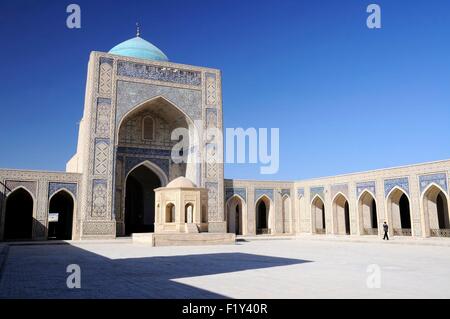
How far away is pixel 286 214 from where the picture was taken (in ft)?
68.6

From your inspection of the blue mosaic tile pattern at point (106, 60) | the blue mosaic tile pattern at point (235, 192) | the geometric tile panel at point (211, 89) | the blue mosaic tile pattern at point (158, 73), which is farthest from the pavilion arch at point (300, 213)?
the blue mosaic tile pattern at point (106, 60)

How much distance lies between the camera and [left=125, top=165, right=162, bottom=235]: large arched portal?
20000mm

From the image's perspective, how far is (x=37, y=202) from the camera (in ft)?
49.5

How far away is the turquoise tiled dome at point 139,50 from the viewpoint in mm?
18719

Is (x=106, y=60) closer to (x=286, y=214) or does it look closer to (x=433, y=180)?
(x=286, y=214)

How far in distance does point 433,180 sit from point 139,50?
13.0m

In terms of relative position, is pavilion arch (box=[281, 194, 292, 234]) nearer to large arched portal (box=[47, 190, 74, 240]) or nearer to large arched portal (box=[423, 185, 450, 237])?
large arched portal (box=[423, 185, 450, 237])

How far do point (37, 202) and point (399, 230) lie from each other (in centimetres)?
1335

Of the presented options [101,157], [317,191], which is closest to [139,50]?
[101,157]

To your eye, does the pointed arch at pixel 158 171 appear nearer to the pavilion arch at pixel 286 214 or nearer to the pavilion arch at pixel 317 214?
the pavilion arch at pixel 286 214

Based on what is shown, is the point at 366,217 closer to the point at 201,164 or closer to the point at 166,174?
the point at 201,164

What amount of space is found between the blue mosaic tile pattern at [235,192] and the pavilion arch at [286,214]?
214 cm

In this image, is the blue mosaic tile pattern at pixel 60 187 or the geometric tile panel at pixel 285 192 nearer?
the blue mosaic tile pattern at pixel 60 187
